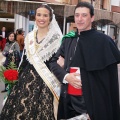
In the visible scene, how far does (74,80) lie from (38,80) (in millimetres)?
1140

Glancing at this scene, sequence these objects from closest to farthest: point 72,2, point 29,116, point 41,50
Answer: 1. point 29,116
2. point 41,50
3. point 72,2

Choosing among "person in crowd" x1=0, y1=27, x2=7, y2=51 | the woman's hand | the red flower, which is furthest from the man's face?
"person in crowd" x1=0, y1=27, x2=7, y2=51

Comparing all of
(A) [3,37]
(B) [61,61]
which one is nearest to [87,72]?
(B) [61,61]

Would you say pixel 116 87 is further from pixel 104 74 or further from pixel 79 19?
pixel 79 19

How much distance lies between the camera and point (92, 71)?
9.55 feet

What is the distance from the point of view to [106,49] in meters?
2.92

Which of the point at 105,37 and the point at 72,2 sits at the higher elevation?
the point at 72,2

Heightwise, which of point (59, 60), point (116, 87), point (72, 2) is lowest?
point (116, 87)

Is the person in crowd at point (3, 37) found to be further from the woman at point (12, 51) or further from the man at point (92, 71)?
the man at point (92, 71)

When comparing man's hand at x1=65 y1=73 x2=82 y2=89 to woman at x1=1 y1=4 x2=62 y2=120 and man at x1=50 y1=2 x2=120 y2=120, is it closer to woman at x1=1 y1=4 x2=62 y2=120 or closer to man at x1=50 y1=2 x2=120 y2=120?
man at x1=50 y1=2 x2=120 y2=120

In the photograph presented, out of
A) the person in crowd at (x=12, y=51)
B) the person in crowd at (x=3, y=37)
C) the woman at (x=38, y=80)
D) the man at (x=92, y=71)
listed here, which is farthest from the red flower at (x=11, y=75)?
the person in crowd at (x=3, y=37)

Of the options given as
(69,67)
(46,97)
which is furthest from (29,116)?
(69,67)

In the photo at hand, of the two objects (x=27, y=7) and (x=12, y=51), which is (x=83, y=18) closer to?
(x=12, y=51)

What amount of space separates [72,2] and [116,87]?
25.0 m
